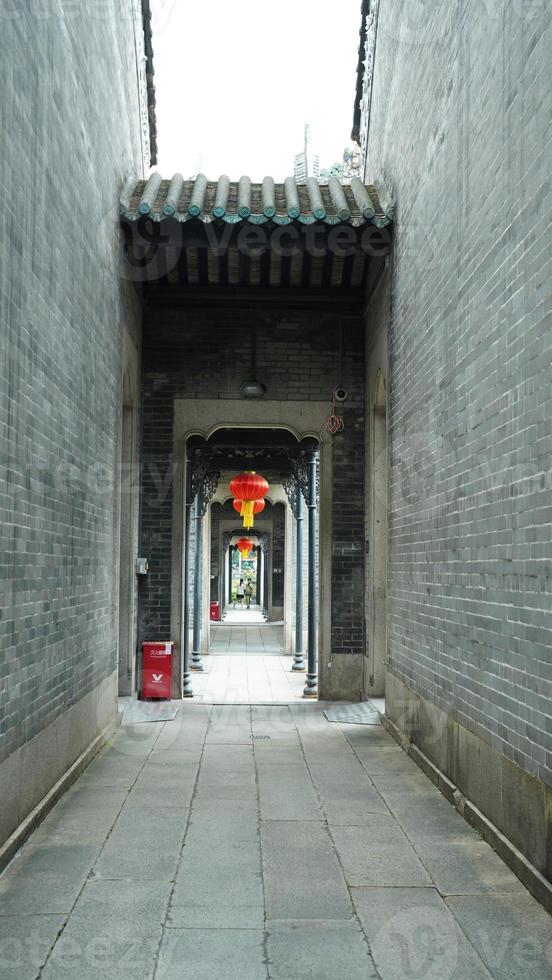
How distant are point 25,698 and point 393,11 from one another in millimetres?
6055

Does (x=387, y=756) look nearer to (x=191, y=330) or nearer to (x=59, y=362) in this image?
(x=59, y=362)

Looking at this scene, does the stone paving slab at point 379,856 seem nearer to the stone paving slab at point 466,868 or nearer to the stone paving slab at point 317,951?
the stone paving slab at point 466,868

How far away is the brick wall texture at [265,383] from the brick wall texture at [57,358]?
5.47 ft

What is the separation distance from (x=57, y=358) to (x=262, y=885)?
2849 millimetres

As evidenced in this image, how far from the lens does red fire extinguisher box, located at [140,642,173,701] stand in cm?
869

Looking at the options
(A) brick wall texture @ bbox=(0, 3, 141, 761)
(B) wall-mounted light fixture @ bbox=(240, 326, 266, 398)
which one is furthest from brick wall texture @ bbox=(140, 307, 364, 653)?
(A) brick wall texture @ bbox=(0, 3, 141, 761)

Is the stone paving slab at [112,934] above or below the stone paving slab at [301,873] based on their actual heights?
above

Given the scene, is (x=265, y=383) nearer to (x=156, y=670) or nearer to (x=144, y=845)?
(x=156, y=670)

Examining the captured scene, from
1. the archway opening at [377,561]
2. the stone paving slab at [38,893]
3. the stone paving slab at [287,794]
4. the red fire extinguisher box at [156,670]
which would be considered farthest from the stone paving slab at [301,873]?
the red fire extinguisher box at [156,670]

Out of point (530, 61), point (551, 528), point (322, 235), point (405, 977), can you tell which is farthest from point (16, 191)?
point (322, 235)

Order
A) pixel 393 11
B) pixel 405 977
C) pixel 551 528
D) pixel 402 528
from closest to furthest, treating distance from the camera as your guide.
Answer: pixel 405 977
pixel 551 528
pixel 402 528
pixel 393 11

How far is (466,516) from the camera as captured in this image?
4.88 meters

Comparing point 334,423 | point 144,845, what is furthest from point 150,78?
point 144,845

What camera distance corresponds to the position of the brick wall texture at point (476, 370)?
373 cm
